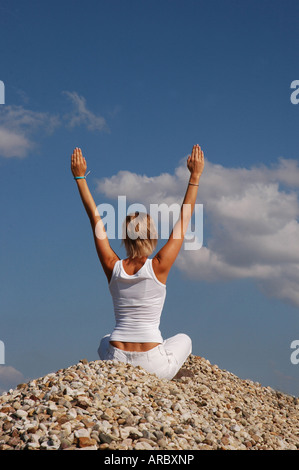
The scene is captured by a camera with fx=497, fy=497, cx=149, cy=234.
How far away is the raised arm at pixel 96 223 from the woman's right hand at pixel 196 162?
1454 mm

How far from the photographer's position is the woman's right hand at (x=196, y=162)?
683 centimetres

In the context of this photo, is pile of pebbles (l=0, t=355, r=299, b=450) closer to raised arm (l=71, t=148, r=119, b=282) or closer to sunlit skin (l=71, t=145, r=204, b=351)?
sunlit skin (l=71, t=145, r=204, b=351)

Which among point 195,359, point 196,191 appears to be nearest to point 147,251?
point 196,191

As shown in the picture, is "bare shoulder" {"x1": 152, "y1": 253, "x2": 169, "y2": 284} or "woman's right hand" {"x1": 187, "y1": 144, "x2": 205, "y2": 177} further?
"woman's right hand" {"x1": 187, "y1": 144, "x2": 205, "y2": 177}

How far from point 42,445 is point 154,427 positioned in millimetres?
1118

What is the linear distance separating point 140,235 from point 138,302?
886 mm

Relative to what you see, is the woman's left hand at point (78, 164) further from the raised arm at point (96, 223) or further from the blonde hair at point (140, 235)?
the blonde hair at point (140, 235)

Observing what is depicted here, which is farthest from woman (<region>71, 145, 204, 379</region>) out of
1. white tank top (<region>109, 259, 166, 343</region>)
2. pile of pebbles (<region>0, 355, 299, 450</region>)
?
pile of pebbles (<region>0, 355, 299, 450</region>)

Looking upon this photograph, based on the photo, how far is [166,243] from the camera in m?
6.50

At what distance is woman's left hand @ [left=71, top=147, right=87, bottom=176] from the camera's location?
7.31 metres

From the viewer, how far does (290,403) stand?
9.24 m

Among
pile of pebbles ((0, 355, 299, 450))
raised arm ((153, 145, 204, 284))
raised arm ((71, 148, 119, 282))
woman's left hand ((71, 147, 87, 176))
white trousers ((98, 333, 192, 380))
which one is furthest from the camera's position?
woman's left hand ((71, 147, 87, 176))

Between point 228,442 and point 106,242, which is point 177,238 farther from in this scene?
point 228,442

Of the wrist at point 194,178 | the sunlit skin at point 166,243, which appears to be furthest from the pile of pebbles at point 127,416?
the wrist at point 194,178
